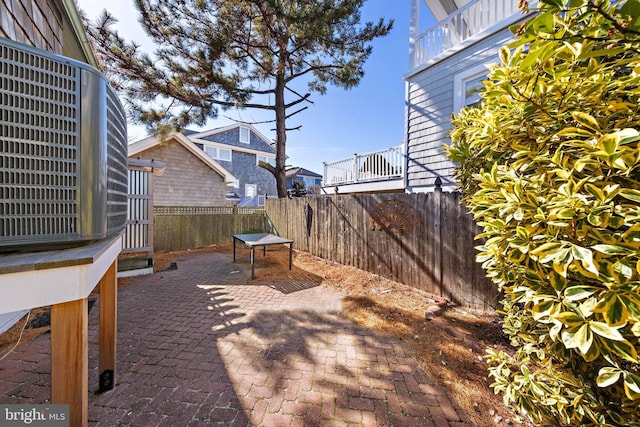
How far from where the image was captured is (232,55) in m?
7.09

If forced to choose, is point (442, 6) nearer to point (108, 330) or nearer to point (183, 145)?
point (108, 330)

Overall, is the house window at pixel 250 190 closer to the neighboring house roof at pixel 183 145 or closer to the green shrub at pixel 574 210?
the neighboring house roof at pixel 183 145

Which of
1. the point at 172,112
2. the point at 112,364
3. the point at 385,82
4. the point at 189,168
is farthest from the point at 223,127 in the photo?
the point at 112,364

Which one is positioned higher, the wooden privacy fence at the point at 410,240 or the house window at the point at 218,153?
the house window at the point at 218,153

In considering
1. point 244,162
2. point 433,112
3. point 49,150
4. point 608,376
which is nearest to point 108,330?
point 49,150

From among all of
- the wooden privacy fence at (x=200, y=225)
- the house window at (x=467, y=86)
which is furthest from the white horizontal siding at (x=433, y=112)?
the wooden privacy fence at (x=200, y=225)

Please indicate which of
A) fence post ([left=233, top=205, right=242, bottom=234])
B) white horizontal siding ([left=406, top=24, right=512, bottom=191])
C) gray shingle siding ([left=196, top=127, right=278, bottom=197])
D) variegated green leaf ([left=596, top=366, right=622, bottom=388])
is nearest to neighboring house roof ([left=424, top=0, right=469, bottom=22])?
white horizontal siding ([left=406, top=24, right=512, bottom=191])

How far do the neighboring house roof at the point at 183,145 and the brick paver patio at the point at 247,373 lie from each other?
7367 mm

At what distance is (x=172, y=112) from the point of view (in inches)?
306

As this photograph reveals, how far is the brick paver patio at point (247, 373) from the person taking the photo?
5.92 feet

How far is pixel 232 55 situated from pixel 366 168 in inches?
222

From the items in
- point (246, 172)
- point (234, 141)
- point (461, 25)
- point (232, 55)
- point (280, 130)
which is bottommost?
point (280, 130)

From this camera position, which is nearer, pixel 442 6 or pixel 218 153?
pixel 442 6

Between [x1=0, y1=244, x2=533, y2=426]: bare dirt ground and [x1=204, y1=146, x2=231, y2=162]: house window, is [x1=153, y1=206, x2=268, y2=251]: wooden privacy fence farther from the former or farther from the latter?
[x1=204, y1=146, x2=231, y2=162]: house window
